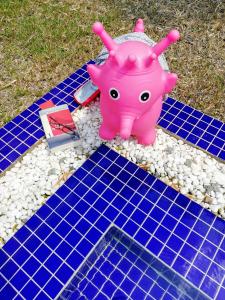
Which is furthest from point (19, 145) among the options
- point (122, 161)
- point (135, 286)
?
point (135, 286)

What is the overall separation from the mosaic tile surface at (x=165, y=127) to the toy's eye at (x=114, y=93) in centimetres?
105

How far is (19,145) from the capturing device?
3.12 metres

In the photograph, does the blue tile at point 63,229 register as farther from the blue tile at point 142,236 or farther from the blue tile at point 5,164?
the blue tile at point 5,164

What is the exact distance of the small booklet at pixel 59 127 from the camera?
119 inches

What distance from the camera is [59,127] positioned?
10.3 ft

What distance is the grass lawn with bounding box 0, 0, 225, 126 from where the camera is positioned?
366cm

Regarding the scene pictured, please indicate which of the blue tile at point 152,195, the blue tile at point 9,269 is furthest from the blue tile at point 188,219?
the blue tile at point 9,269

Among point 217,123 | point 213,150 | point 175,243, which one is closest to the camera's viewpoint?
point 175,243

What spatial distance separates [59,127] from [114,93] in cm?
100

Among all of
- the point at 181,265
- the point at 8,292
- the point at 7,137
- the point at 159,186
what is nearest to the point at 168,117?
the point at 159,186

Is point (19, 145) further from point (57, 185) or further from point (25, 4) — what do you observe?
point (25, 4)

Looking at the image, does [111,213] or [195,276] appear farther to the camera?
[111,213]

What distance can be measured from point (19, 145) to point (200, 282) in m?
1.97

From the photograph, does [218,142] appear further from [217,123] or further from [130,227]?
[130,227]
